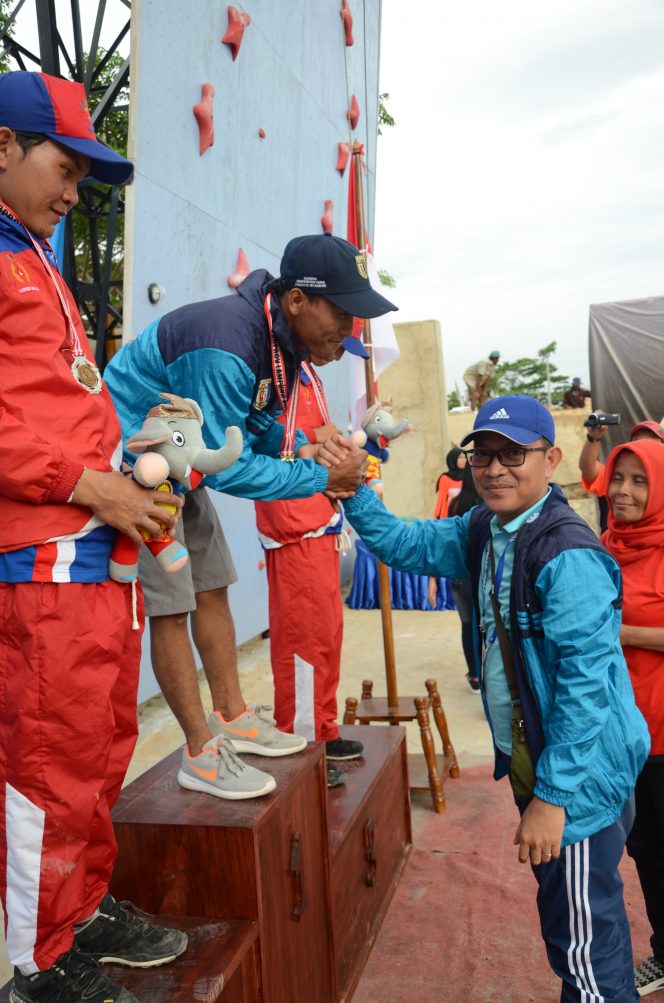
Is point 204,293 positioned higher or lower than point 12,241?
higher

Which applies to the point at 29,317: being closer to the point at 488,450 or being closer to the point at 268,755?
the point at 488,450

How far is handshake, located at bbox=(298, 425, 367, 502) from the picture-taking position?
235cm

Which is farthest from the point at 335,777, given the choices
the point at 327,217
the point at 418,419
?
the point at 418,419

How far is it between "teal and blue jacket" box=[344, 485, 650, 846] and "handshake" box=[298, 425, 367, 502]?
612mm

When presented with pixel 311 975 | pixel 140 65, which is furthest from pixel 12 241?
pixel 140 65

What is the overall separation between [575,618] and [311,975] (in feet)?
4.08

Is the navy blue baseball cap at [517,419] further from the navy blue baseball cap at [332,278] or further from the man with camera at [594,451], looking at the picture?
the man with camera at [594,451]

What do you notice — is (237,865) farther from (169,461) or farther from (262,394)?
(262,394)

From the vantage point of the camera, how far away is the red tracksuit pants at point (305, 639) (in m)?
3.25

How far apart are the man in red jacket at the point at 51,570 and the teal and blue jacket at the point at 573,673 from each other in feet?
2.80

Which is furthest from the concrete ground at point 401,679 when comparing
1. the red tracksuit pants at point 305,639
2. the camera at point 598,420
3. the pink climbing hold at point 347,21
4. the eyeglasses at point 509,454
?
the pink climbing hold at point 347,21

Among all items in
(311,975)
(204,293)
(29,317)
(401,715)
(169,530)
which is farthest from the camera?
(204,293)

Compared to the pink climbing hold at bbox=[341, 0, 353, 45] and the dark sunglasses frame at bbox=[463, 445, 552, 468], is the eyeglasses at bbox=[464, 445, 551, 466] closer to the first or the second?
the dark sunglasses frame at bbox=[463, 445, 552, 468]

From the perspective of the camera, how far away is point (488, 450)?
1.99 metres
